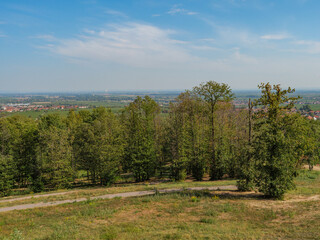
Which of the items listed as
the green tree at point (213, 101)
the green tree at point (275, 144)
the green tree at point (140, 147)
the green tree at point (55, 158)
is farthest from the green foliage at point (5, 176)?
the green tree at point (275, 144)

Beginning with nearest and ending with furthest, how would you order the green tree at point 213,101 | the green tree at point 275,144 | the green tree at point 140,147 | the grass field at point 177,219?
the grass field at point 177,219 < the green tree at point 275,144 < the green tree at point 213,101 < the green tree at point 140,147

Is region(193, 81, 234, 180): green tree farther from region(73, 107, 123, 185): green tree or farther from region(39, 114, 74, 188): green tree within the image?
region(39, 114, 74, 188): green tree

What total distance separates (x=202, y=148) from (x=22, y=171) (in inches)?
1219

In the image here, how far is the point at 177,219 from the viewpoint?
14.0m

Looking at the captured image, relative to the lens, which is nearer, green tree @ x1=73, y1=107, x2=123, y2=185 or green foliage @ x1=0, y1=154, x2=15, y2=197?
green foliage @ x1=0, y1=154, x2=15, y2=197

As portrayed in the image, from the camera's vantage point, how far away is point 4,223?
50.1 ft

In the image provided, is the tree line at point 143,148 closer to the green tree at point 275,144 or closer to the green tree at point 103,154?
the green tree at point 103,154

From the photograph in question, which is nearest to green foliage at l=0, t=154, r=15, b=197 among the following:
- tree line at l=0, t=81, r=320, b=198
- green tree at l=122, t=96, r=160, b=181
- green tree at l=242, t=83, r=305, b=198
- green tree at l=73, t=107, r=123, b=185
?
tree line at l=0, t=81, r=320, b=198

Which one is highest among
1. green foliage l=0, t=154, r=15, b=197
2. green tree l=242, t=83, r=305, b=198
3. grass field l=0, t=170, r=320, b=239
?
green tree l=242, t=83, r=305, b=198

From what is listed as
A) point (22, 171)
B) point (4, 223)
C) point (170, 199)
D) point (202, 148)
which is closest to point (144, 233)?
point (170, 199)

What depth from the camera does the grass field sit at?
1152 centimetres

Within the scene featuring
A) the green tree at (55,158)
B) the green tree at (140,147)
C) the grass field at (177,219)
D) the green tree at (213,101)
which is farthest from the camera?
the green tree at (140,147)

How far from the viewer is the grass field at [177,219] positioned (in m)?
11.5

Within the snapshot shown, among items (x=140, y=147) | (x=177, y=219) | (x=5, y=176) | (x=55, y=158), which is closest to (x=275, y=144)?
(x=177, y=219)
